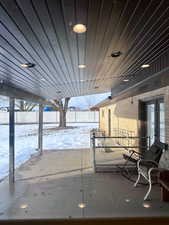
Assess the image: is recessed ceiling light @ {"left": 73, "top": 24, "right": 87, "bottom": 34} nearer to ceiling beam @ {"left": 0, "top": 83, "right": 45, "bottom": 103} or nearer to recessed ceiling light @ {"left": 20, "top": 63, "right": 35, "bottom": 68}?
recessed ceiling light @ {"left": 20, "top": 63, "right": 35, "bottom": 68}

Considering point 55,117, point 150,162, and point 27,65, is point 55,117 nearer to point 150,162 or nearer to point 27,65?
point 150,162

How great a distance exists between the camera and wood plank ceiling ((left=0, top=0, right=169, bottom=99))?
129 cm

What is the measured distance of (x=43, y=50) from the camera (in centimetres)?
211

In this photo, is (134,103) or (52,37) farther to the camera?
(134,103)

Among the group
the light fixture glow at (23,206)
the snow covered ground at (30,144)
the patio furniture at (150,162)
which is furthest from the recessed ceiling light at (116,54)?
the snow covered ground at (30,144)

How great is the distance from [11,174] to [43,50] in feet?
10.2

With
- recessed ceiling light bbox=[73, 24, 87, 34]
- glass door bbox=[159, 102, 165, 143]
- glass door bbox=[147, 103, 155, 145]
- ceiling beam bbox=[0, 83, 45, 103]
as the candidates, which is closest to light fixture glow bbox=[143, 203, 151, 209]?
glass door bbox=[159, 102, 165, 143]

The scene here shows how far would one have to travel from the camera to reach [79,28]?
1623 mm

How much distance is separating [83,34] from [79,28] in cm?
14

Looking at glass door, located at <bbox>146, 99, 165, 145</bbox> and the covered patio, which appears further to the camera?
glass door, located at <bbox>146, 99, 165, 145</bbox>

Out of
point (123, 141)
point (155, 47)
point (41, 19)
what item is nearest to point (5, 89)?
point (41, 19)

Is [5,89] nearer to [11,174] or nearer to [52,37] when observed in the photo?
[11,174]

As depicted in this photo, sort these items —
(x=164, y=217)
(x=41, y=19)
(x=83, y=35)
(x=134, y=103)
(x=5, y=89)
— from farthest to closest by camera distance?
1. (x=134, y=103)
2. (x=5, y=89)
3. (x=164, y=217)
4. (x=83, y=35)
5. (x=41, y=19)

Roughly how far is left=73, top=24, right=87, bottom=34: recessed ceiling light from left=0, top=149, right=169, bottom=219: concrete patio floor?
7.95 feet
